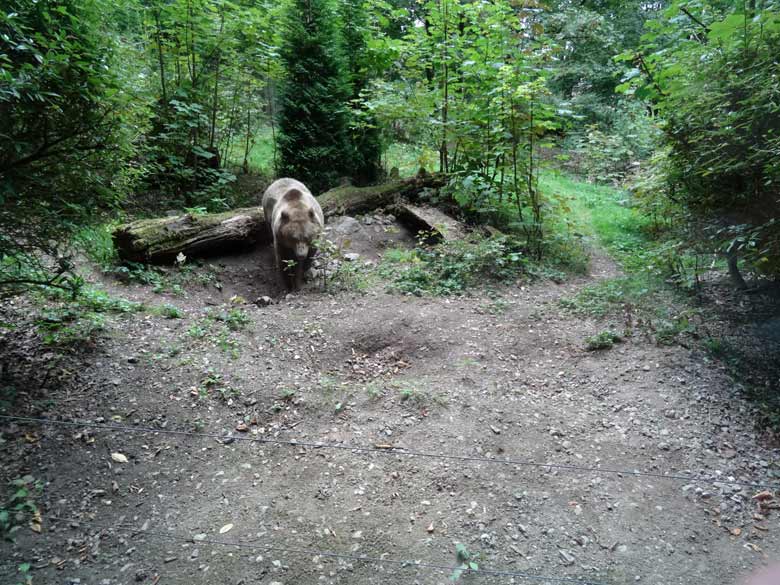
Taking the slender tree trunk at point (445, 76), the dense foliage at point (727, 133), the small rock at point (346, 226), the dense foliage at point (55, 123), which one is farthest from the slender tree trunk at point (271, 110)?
the dense foliage at point (727, 133)

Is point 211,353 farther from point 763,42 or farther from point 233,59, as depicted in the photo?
point 233,59

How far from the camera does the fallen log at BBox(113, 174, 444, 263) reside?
21.3 feet

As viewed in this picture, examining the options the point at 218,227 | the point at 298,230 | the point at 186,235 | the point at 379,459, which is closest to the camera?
the point at 379,459

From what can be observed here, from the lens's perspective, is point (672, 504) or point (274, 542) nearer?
point (274, 542)

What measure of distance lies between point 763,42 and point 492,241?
3.86m

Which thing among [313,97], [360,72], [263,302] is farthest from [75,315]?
[360,72]

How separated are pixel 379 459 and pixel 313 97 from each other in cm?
824

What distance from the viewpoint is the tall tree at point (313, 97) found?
948 cm

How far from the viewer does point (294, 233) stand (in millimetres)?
6523

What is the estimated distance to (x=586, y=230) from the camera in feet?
30.6

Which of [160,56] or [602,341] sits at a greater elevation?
[160,56]

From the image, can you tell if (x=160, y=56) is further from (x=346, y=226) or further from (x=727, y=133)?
(x=727, y=133)

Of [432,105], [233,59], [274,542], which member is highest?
[233,59]

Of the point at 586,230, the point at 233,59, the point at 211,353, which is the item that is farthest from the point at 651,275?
the point at 233,59
